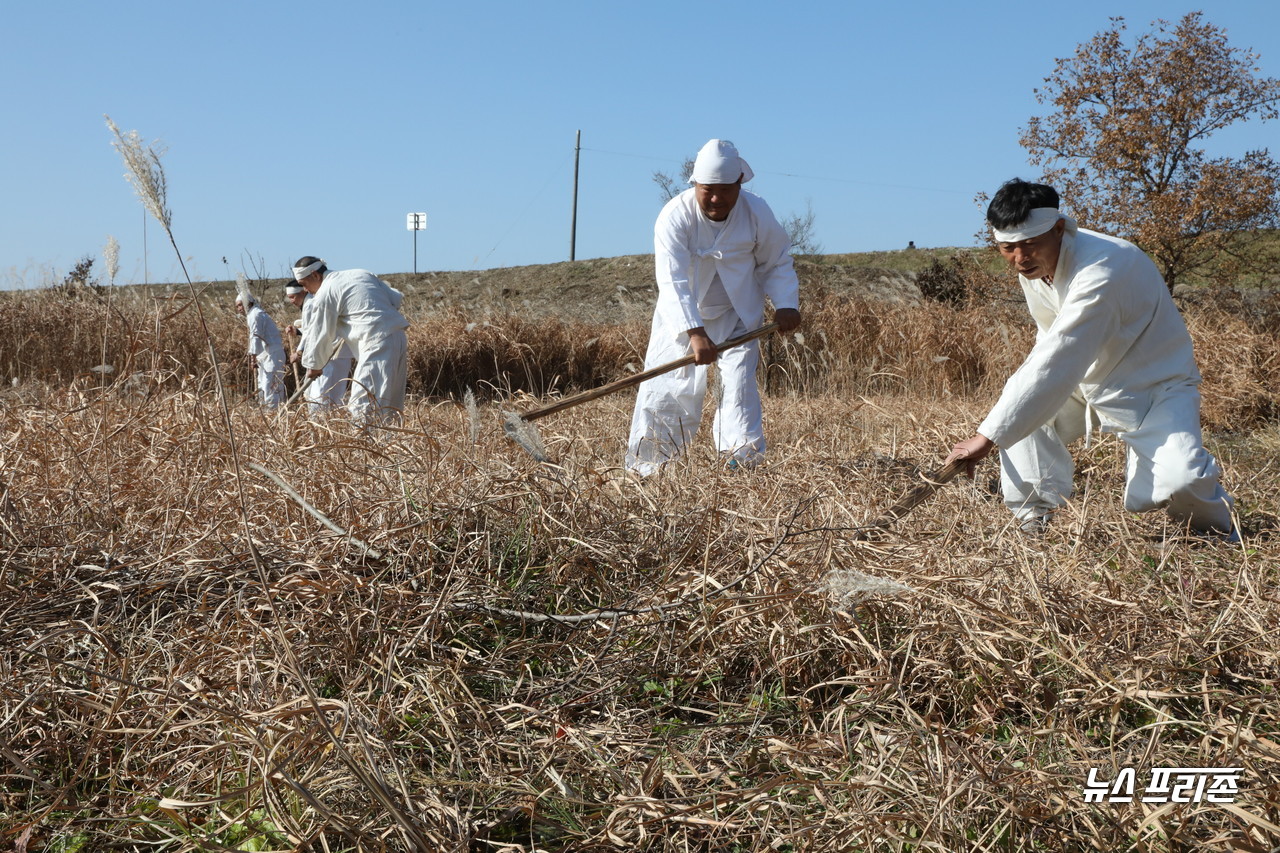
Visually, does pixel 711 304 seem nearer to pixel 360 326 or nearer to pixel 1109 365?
pixel 1109 365

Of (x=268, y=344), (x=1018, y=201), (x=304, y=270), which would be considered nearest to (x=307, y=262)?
(x=304, y=270)

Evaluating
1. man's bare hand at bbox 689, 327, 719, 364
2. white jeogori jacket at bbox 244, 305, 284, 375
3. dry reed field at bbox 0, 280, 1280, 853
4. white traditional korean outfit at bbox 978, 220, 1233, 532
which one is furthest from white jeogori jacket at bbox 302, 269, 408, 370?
white traditional korean outfit at bbox 978, 220, 1233, 532

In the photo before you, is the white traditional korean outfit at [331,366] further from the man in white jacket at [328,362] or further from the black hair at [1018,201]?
the black hair at [1018,201]

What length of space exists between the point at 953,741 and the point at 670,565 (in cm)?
97

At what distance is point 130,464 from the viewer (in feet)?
11.1

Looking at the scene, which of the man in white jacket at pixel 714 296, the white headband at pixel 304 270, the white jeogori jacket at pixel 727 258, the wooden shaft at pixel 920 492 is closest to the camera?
the wooden shaft at pixel 920 492

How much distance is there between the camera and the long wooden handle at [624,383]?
4.18m

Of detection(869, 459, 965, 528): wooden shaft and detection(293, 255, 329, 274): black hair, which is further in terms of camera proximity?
detection(293, 255, 329, 274): black hair

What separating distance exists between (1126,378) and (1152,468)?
35cm

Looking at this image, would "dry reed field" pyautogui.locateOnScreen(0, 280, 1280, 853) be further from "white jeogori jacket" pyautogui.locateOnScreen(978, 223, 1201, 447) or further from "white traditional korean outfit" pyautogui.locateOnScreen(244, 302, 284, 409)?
"white traditional korean outfit" pyautogui.locateOnScreen(244, 302, 284, 409)

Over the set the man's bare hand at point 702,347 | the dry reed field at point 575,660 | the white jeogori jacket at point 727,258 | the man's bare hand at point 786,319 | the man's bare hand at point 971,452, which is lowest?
the dry reed field at point 575,660

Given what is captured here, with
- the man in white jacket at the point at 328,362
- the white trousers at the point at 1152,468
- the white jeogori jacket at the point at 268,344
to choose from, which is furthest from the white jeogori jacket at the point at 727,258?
the white jeogori jacket at the point at 268,344

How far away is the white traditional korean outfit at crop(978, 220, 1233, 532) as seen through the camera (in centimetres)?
351

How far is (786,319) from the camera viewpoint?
4.92 meters
